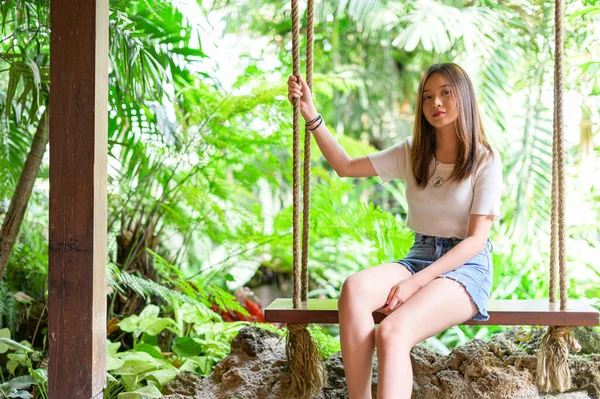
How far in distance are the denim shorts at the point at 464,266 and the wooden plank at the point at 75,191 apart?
898 millimetres

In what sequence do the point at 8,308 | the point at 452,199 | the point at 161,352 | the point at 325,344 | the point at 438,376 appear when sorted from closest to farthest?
the point at 452,199 < the point at 438,376 < the point at 325,344 < the point at 8,308 < the point at 161,352

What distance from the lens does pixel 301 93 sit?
198 centimetres

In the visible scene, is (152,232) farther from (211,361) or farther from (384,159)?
(384,159)

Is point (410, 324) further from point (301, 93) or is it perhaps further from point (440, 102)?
point (301, 93)

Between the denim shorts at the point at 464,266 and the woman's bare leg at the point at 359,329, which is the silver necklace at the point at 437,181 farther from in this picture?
the woman's bare leg at the point at 359,329

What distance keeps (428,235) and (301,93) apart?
0.58 m

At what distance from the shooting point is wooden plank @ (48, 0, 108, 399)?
1.72 metres

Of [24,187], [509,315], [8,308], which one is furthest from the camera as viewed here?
[8,308]

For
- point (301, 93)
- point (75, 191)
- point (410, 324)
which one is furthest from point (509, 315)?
point (75, 191)

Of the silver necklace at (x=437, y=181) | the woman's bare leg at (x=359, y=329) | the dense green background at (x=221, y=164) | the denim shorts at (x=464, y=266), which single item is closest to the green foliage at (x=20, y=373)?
the dense green background at (x=221, y=164)

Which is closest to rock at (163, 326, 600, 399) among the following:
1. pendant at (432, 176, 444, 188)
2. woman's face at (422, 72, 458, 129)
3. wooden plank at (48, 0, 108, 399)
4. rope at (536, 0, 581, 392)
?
rope at (536, 0, 581, 392)

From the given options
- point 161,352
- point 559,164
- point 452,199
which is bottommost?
point 161,352

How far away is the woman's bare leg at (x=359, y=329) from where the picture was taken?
5.56 feet

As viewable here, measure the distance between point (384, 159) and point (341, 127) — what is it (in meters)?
3.34
